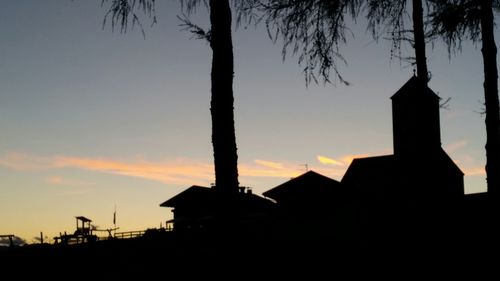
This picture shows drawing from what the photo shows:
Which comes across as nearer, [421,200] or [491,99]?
[421,200]

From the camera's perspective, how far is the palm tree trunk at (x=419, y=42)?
1188 cm

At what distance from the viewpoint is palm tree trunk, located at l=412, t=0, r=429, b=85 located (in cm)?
1188

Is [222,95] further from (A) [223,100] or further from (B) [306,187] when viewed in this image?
(B) [306,187]

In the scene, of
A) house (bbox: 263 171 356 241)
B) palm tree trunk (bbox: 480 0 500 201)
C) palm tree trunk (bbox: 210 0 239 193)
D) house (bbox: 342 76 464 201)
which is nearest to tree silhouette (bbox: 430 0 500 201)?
palm tree trunk (bbox: 480 0 500 201)

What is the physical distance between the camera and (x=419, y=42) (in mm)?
11977

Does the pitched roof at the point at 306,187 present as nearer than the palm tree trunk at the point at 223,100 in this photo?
No

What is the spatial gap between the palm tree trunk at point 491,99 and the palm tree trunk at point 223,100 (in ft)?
27.8

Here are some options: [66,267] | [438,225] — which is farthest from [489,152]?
[66,267]

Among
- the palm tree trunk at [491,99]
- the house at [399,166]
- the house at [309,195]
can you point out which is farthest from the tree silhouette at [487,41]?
the house at [309,195]

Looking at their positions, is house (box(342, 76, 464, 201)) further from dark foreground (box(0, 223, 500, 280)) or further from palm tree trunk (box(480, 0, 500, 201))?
dark foreground (box(0, 223, 500, 280))

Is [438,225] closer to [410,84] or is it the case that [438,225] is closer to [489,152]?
[489,152]

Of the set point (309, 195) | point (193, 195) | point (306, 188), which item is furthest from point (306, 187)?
point (193, 195)

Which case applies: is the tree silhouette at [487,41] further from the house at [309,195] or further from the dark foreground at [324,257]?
the house at [309,195]

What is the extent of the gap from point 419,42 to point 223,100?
643 centimetres
